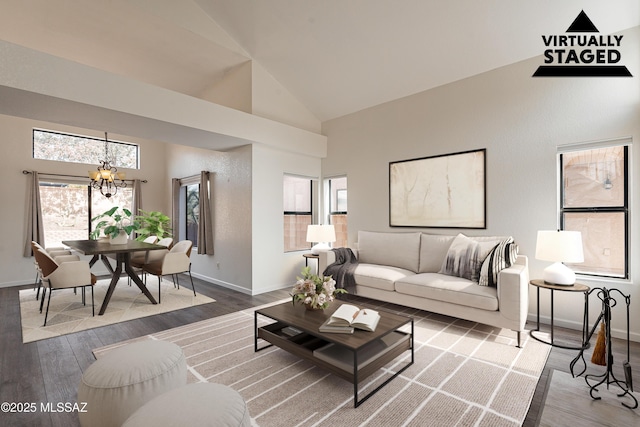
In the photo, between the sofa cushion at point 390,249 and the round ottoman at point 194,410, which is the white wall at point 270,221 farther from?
the round ottoman at point 194,410

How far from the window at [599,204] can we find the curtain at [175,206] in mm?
6764

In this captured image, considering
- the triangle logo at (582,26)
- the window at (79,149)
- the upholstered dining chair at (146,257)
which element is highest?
the triangle logo at (582,26)

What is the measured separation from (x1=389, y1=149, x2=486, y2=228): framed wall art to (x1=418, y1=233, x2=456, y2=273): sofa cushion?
27cm

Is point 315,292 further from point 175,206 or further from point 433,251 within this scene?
point 175,206

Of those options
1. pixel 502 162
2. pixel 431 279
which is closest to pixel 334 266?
pixel 431 279

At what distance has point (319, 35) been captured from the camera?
13.3 ft

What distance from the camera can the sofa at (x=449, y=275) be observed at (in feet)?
9.68

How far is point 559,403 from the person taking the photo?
202cm

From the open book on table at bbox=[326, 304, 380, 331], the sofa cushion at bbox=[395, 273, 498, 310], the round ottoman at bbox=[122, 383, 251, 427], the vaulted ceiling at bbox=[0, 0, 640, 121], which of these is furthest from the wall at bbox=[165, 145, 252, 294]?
the round ottoman at bbox=[122, 383, 251, 427]

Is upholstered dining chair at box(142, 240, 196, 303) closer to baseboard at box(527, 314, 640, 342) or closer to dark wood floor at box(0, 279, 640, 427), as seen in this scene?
dark wood floor at box(0, 279, 640, 427)

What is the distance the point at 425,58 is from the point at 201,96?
14.2 ft

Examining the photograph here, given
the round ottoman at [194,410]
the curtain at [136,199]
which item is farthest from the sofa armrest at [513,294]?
the curtain at [136,199]

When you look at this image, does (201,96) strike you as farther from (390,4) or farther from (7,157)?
(390,4)

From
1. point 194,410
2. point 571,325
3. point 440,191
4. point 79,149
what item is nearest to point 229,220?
point 440,191
